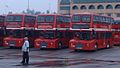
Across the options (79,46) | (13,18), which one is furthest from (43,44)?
(13,18)

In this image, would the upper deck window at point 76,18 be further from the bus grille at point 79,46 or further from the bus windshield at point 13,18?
the bus windshield at point 13,18

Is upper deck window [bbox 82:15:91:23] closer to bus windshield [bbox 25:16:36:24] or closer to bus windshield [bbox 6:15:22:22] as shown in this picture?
bus windshield [bbox 25:16:36:24]

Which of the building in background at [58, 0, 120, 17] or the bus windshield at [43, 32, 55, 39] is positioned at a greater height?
the building in background at [58, 0, 120, 17]

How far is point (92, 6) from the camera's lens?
130 meters

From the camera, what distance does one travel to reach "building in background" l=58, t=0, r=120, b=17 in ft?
413

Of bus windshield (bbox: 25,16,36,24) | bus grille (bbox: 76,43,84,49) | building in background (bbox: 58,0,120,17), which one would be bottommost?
bus grille (bbox: 76,43,84,49)

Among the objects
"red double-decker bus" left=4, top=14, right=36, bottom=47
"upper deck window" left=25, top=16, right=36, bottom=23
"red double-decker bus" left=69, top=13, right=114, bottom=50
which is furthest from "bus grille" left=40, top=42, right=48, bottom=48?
"upper deck window" left=25, top=16, right=36, bottom=23

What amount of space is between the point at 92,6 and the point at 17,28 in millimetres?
90964

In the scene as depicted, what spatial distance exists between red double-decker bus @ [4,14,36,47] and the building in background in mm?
85018

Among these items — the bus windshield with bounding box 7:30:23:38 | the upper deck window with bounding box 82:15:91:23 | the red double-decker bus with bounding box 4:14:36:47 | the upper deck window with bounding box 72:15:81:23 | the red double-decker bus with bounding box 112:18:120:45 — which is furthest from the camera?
the red double-decker bus with bounding box 112:18:120:45

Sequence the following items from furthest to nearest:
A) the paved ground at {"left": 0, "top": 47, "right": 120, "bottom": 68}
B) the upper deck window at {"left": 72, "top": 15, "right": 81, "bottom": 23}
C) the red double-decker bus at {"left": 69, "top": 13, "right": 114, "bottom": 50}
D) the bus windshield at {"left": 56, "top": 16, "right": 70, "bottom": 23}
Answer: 1. the bus windshield at {"left": 56, "top": 16, "right": 70, "bottom": 23}
2. the upper deck window at {"left": 72, "top": 15, "right": 81, "bottom": 23}
3. the red double-decker bus at {"left": 69, "top": 13, "right": 114, "bottom": 50}
4. the paved ground at {"left": 0, "top": 47, "right": 120, "bottom": 68}

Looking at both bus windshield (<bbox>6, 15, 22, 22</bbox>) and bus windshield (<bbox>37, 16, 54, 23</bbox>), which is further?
bus windshield (<bbox>6, 15, 22, 22</bbox>)

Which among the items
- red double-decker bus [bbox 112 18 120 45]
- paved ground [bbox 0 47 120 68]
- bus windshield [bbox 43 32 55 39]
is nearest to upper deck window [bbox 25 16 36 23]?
bus windshield [bbox 43 32 55 39]

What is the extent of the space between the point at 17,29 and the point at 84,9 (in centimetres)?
9194
